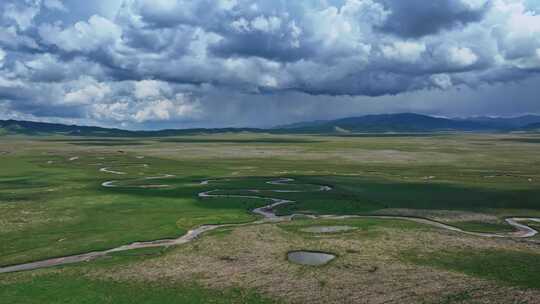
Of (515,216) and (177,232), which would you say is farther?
(515,216)

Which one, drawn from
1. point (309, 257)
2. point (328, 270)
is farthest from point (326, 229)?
point (328, 270)

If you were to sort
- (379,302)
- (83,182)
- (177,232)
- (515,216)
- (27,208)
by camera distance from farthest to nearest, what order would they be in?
(83,182)
(27,208)
(515,216)
(177,232)
(379,302)

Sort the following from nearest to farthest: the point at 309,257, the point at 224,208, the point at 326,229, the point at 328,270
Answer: the point at 328,270 → the point at 309,257 → the point at 326,229 → the point at 224,208

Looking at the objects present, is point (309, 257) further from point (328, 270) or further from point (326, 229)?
point (326, 229)

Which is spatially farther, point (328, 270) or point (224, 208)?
point (224, 208)

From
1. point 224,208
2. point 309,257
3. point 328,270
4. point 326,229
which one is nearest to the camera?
point 328,270

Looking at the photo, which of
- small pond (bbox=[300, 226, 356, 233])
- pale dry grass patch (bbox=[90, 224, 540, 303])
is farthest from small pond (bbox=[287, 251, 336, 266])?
small pond (bbox=[300, 226, 356, 233])

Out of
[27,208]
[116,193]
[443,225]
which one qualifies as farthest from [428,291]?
[116,193]

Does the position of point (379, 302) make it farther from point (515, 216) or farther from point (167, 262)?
point (515, 216)

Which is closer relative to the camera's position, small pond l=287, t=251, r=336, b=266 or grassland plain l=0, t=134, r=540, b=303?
grassland plain l=0, t=134, r=540, b=303

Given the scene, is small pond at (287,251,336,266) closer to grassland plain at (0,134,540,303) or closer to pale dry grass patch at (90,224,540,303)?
pale dry grass patch at (90,224,540,303)

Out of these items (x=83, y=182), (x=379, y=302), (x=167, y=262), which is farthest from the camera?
(x=83, y=182)
